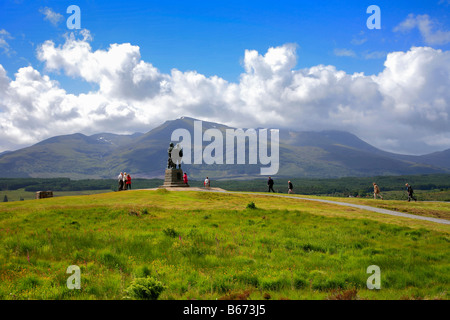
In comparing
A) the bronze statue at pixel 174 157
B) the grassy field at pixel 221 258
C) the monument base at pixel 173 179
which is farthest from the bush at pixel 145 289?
the bronze statue at pixel 174 157

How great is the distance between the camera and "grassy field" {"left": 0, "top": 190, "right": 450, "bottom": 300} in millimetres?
9148

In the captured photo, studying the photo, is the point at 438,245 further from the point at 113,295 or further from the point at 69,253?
the point at 69,253

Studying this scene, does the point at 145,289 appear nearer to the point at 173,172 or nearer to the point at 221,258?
the point at 221,258

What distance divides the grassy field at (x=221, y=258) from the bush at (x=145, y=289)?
10.8 inches

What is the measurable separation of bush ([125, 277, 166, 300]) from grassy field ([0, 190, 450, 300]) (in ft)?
0.90

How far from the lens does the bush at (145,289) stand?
A: 27.2 feet

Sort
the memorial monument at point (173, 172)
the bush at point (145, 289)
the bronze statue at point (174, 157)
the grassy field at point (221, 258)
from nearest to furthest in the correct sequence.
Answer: the bush at point (145, 289)
the grassy field at point (221, 258)
the memorial monument at point (173, 172)
the bronze statue at point (174, 157)

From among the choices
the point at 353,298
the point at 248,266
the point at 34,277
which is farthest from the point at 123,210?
the point at 353,298

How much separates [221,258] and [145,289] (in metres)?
4.57

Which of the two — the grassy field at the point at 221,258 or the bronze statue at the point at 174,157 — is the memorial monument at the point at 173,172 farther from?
the grassy field at the point at 221,258

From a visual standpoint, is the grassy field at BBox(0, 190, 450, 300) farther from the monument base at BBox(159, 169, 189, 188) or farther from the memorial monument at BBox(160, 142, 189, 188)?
the memorial monument at BBox(160, 142, 189, 188)

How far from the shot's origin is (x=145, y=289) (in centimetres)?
830

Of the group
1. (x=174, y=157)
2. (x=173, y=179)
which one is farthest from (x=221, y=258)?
(x=174, y=157)
